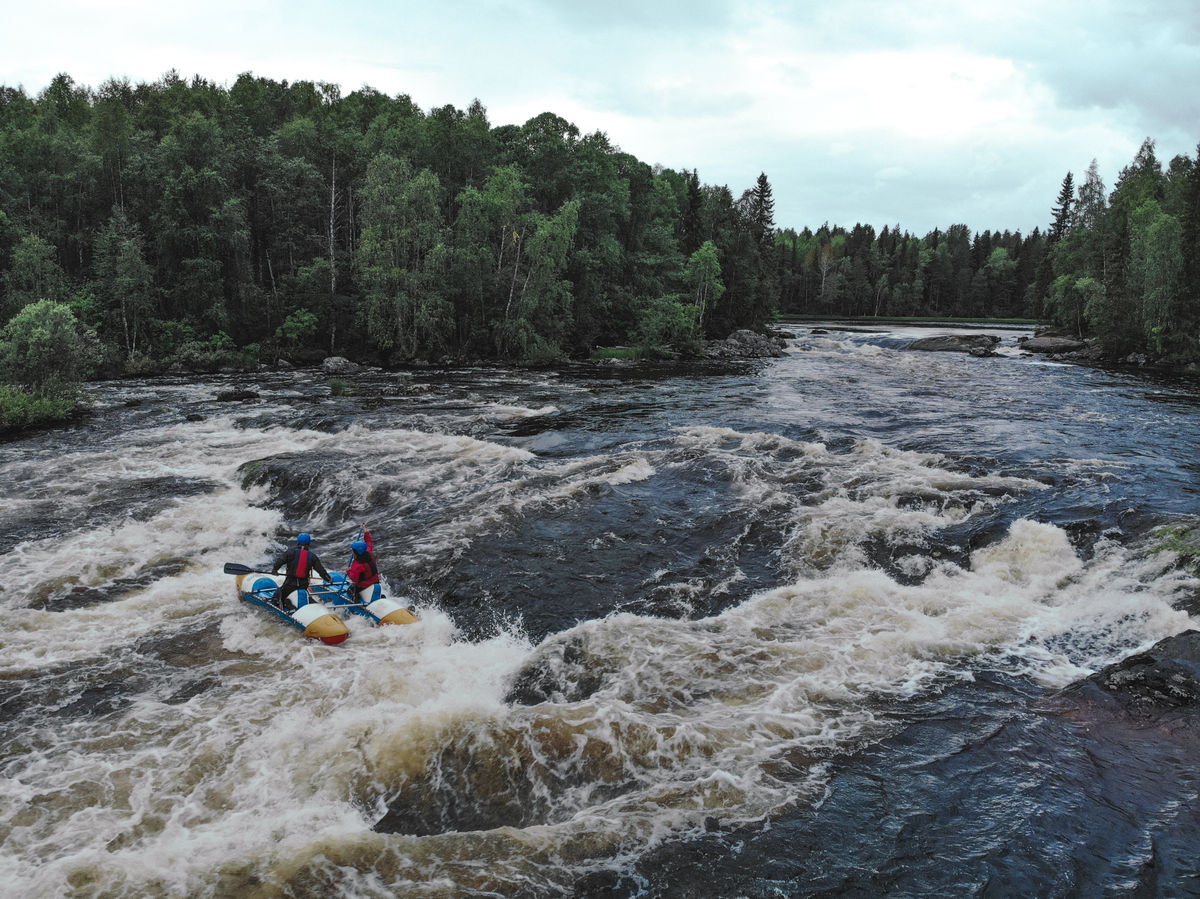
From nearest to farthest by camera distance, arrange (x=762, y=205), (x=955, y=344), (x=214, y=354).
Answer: (x=214, y=354) < (x=955, y=344) < (x=762, y=205)

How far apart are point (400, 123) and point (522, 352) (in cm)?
2571

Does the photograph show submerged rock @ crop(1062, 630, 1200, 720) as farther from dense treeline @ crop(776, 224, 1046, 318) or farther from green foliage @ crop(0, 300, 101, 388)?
dense treeline @ crop(776, 224, 1046, 318)

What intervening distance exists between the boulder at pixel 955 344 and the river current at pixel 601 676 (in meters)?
41.0

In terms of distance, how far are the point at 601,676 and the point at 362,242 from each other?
133ft

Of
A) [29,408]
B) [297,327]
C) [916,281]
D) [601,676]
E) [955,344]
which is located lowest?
[601,676]

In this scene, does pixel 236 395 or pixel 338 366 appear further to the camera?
pixel 338 366

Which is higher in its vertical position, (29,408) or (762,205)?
(762,205)

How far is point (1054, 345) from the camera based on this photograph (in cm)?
5847

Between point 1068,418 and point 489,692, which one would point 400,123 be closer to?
point 1068,418

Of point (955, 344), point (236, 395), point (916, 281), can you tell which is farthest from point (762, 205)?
point (236, 395)

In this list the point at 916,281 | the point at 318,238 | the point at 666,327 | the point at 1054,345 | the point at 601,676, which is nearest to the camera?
the point at 601,676

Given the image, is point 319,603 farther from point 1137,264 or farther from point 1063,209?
point 1063,209

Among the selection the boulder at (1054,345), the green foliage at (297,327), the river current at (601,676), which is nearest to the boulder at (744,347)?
the boulder at (1054,345)

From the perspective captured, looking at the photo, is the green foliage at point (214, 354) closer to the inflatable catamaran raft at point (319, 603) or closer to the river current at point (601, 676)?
the river current at point (601, 676)
